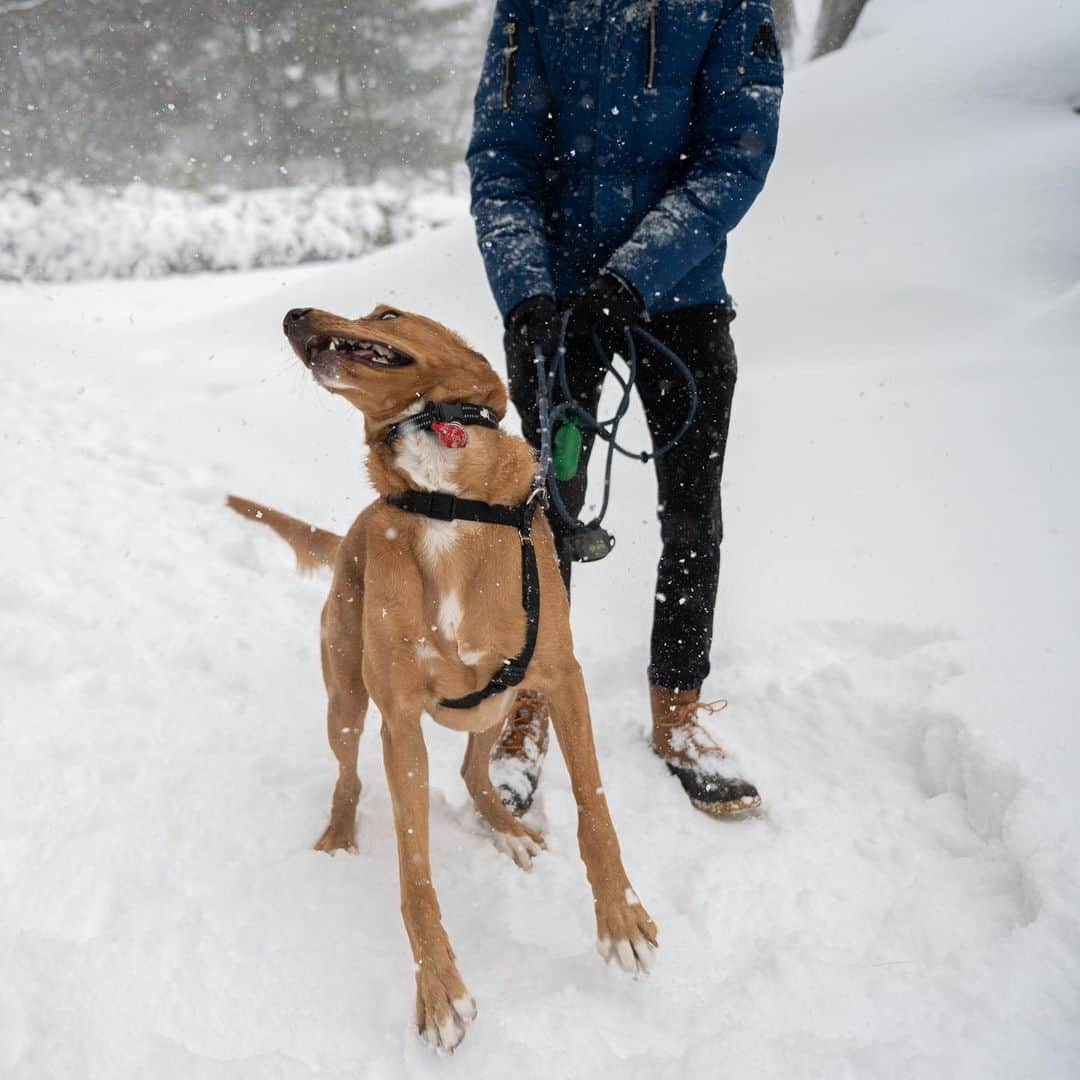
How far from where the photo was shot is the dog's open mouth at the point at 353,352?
5.04 ft

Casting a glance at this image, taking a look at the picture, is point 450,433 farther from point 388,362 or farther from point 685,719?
point 685,719

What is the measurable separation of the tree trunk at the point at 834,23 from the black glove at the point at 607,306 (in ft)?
24.4

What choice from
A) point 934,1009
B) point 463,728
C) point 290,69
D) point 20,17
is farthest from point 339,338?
point 20,17

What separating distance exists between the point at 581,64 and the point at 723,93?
1.18 ft

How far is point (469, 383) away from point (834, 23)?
9.11 metres

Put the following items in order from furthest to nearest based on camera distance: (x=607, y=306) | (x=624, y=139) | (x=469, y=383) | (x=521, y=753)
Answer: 1. (x=521, y=753)
2. (x=624, y=139)
3. (x=607, y=306)
4. (x=469, y=383)

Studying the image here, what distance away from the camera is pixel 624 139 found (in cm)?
202

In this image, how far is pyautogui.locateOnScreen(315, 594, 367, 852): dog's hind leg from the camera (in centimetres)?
192

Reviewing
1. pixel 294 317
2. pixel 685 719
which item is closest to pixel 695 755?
pixel 685 719

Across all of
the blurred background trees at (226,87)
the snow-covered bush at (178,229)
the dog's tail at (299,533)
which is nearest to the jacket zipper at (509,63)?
the dog's tail at (299,533)

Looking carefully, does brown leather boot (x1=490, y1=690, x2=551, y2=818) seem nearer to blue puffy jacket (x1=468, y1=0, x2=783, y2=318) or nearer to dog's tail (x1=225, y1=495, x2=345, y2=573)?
dog's tail (x1=225, y1=495, x2=345, y2=573)

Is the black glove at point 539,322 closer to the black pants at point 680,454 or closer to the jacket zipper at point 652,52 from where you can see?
the black pants at point 680,454

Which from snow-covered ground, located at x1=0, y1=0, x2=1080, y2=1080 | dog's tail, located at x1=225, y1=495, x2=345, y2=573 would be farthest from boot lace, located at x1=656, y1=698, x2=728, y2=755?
dog's tail, located at x1=225, y1=495, x2=345, y2=573

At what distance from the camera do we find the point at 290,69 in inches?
750
